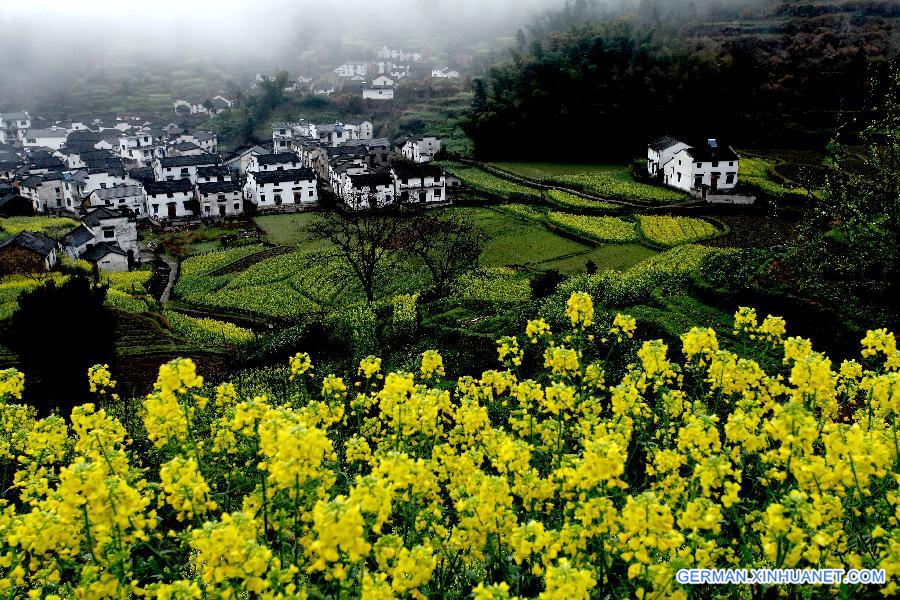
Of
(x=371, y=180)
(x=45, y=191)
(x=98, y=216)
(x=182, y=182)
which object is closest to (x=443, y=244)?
(x=371, y=180)

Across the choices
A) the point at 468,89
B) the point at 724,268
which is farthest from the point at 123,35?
the point at 724,268

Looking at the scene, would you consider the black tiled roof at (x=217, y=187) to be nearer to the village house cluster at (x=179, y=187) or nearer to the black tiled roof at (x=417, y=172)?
the village house cluster at (x=179, y=187)

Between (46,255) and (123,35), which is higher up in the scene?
(123,35)

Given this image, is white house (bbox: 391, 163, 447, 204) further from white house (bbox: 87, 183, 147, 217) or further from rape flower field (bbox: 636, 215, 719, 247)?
white house (bbox: 87, 183, 147, 217)

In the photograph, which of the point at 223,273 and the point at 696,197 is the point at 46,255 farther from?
the point at 696,197

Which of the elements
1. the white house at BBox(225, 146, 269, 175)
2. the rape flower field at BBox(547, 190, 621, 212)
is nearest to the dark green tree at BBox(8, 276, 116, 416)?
the rape flower field at BBox(547, 190, 621, 212)
